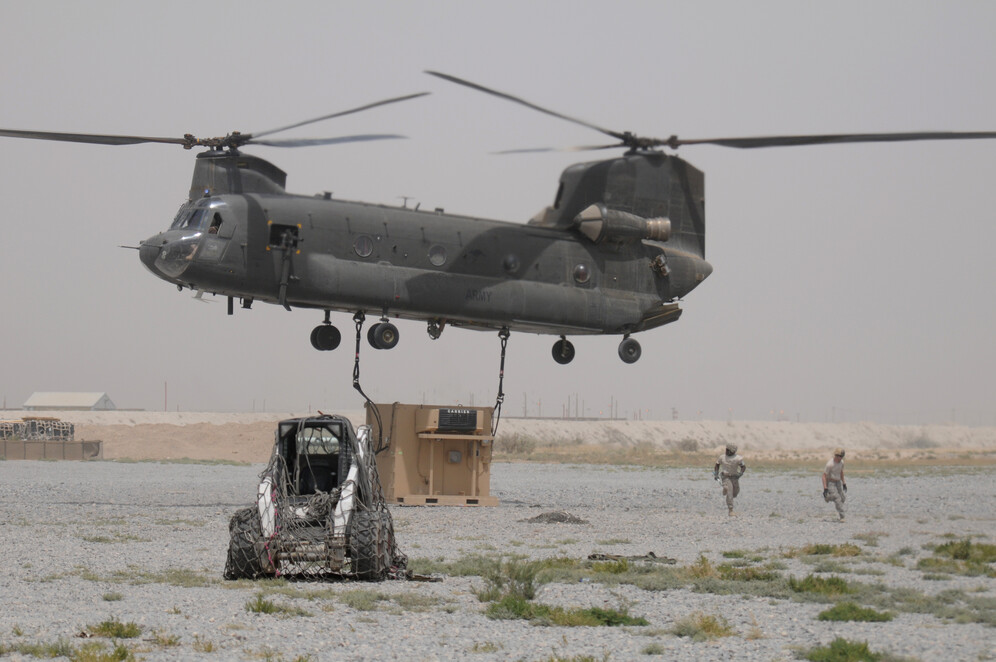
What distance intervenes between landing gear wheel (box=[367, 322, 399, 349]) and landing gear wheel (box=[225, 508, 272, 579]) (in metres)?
10.5

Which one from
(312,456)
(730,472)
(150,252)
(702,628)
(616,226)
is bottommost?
(702,628)

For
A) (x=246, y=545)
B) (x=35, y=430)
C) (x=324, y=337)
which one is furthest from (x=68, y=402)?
(x=246, y=545)

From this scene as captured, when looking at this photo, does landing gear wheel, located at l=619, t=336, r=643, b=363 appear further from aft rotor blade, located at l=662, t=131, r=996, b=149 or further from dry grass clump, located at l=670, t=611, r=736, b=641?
dry grass clump, located at l=670, t=611, r=736, b=641

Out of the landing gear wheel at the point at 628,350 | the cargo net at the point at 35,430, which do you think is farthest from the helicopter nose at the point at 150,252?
the cargo net at the point at 35,430

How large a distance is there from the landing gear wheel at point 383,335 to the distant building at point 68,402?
100 metres

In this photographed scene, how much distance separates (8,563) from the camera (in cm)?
1638

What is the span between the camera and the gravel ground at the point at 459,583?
35.0ft

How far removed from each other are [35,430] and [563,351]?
4760 cm

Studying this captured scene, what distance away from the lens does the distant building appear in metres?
118

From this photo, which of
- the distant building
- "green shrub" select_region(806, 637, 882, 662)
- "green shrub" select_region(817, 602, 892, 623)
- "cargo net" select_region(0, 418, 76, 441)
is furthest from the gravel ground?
the distant building

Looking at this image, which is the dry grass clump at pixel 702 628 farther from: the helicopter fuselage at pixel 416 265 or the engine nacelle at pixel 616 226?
the engine nacelle at pixel 616 226

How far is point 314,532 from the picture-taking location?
14172 millimetres

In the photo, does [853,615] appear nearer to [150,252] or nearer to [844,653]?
[844,653]

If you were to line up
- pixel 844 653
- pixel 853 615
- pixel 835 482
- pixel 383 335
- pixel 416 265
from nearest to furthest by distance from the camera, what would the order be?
pixel 844 653 → pixel 853 615 → pixel 416 265 → pixel 383 335 → pixel 835 482
